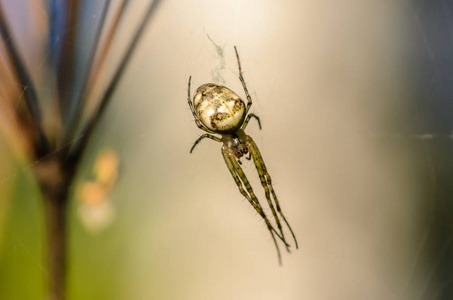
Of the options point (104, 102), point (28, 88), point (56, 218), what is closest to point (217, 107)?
point (104, 102)

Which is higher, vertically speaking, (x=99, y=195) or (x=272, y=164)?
(x=272, y=164)

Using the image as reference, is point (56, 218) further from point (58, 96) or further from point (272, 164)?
point (272, 164)

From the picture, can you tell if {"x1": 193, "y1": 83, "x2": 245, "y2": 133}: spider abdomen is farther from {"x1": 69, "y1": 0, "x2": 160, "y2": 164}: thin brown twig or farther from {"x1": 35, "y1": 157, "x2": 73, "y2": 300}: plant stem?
{"x1": 35, "y1": 157, "x2": 73, "y2": 300}: plant stem

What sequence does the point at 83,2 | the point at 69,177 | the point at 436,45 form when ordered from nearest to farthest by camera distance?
1. the point at 83,2
2. the point at 69,177
3. the point at 436,45

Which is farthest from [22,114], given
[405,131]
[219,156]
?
[405,131]

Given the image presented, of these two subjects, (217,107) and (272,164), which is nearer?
(217,107)

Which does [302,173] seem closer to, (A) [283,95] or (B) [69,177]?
(A) [283,95]
